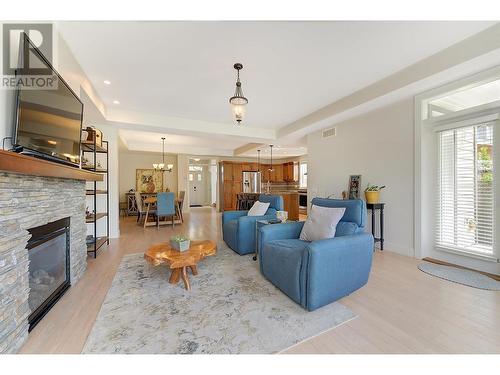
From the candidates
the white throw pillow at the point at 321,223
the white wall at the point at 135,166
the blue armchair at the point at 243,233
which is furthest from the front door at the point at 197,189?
the white throw pillow at the point at 321,223

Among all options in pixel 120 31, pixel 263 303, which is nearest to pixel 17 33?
pixel 120 31

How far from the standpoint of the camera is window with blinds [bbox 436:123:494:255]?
2631 millimetres

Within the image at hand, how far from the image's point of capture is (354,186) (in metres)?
4.04

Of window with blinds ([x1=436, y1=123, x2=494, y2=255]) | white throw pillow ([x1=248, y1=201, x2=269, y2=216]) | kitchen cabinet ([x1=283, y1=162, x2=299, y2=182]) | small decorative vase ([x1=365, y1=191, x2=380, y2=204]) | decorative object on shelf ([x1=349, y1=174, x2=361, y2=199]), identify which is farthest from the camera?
kitchen cabinet ([x1=283, y1=162, x2=299, y2=182])

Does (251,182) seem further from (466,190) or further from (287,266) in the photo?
(287,266)

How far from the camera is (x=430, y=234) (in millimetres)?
3150

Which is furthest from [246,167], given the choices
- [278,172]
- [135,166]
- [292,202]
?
[135,166]

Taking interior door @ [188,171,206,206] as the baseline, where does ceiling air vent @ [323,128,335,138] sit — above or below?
above

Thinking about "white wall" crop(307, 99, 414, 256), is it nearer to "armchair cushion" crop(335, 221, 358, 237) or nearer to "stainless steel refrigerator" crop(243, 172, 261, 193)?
"armchair cushion" crop(335, 221, 358, 237)

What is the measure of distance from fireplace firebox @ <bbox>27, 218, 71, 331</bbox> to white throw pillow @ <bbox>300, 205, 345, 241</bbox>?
2.52m

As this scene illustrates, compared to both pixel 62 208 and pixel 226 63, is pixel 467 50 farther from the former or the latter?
pixel 62 208

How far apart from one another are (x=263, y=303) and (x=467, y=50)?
10.9 feet

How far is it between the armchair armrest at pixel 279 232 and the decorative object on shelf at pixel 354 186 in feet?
6.12

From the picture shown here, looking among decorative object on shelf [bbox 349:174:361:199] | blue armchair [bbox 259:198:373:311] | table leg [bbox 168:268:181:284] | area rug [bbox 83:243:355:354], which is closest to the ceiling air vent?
decorative object on shelf [bbox 349:174:361:199]
